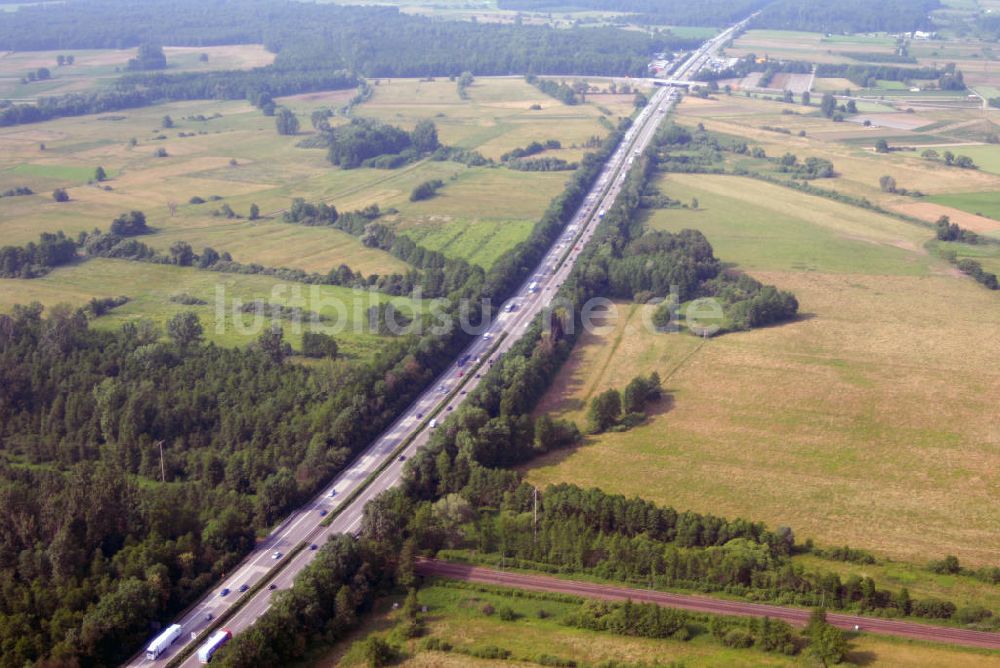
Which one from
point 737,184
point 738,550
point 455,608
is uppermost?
point 737,184

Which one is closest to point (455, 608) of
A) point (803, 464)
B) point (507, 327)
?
point (803, 464)

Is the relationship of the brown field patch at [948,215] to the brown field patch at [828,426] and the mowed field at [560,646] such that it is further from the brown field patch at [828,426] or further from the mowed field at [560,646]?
the mowed field at [560,646]

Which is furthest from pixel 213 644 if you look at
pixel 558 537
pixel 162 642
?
pixel 558 537

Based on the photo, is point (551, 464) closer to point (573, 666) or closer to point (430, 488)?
point (430, 488)

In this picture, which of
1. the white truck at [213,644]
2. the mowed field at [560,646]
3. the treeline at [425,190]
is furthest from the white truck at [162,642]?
the treeline at [425,190]

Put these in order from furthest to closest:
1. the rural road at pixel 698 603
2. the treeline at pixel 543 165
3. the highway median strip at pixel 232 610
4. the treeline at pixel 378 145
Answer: the treeline at pixel 378 145 < the treeline at pixel 543 165 < the rural road at pixel 698 603 < the highway median strip at pixel 232 610

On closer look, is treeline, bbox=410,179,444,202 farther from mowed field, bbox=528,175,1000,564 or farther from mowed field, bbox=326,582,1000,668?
mowed field, bbox=326,582,1000,668
